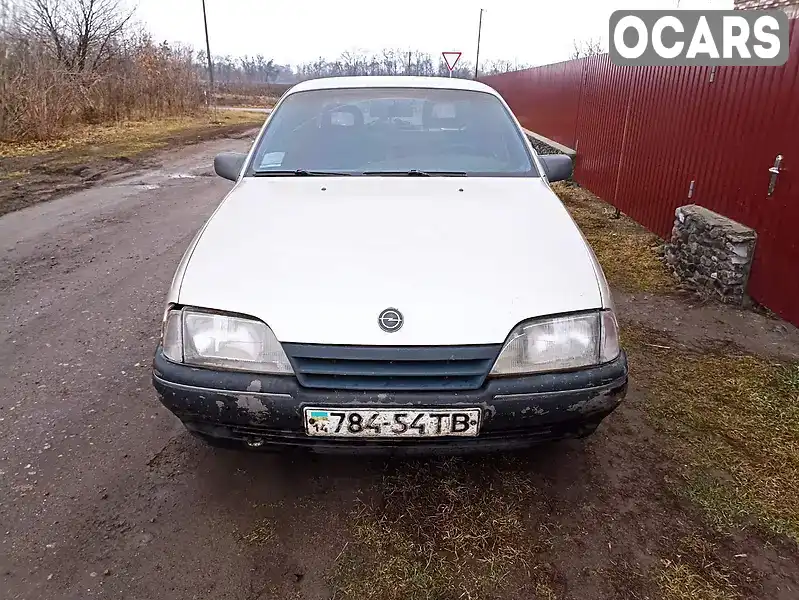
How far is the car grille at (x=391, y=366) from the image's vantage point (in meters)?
1.84

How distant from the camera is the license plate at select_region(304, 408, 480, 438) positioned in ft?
6.05

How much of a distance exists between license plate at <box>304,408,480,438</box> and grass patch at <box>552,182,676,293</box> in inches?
139

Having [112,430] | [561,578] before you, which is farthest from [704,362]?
[112,430]

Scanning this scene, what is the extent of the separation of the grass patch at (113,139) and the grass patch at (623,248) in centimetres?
969

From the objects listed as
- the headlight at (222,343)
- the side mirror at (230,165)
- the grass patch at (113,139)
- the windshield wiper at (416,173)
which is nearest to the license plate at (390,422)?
the headlight at (222,343)

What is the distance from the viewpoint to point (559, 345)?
1962mm

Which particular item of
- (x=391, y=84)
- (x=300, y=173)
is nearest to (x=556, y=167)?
(x=391, y=84)

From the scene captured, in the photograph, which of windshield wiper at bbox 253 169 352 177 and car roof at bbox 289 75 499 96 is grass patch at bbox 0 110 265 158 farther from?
windshield wiper at bbox 253 169 352 177

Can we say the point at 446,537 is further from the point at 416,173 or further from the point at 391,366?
the point at 416,173

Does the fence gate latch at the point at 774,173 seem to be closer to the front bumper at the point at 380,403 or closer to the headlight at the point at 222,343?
the front bumper at the point at 380,403

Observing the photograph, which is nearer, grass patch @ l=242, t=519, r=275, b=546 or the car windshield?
grass patch @ l=242, t=519, r=275, b=546

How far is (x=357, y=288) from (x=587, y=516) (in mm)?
1273

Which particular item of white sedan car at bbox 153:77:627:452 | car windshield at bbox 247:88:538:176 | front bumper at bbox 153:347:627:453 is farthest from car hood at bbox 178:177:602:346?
car windshield at bbox 247:88:538:176

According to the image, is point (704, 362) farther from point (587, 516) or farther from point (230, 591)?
point (230, 591)
